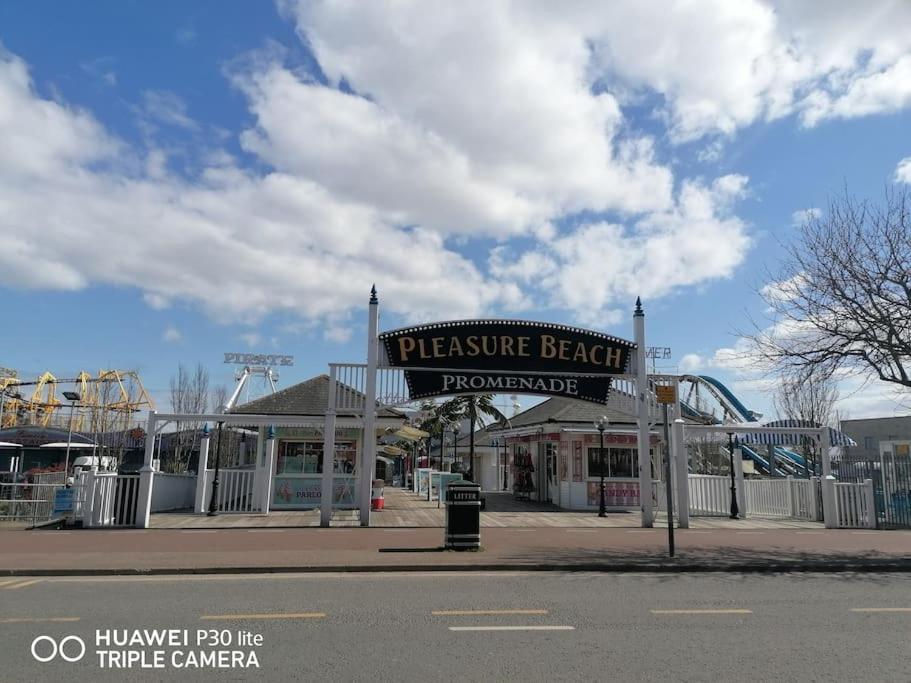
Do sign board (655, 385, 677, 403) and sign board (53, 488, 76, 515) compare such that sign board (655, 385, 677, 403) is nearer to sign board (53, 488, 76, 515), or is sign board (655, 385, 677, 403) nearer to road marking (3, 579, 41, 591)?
road marking (3, 579, 41, 591)

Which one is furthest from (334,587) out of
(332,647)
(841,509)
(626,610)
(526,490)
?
(526,490)

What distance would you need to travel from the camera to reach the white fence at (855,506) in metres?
18.7

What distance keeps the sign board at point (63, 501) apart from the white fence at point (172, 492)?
2.52 m

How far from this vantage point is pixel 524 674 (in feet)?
18.3

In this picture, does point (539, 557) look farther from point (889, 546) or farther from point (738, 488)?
point (738, 488)

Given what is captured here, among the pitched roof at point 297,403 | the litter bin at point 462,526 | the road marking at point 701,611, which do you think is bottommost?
the road marking at point 701,611

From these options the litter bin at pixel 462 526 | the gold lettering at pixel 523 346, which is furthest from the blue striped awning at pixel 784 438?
the litter bin at pixel 462 526

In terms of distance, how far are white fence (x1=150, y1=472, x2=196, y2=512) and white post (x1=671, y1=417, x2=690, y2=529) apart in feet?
48.8

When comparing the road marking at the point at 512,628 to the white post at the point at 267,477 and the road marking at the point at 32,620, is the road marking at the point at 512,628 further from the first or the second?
the white post at the point at 267,477

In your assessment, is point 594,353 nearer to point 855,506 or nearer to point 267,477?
point 855,506

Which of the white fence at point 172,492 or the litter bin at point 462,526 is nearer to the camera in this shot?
the litter bin at point 462,526

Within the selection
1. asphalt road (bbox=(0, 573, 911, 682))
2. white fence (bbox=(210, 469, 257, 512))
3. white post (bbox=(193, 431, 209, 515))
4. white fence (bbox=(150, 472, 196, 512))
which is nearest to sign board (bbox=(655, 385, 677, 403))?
asphalt road (bbox=(0, 573, 911, 682))

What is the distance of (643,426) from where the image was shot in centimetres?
1908

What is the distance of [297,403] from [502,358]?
28.3 feet
